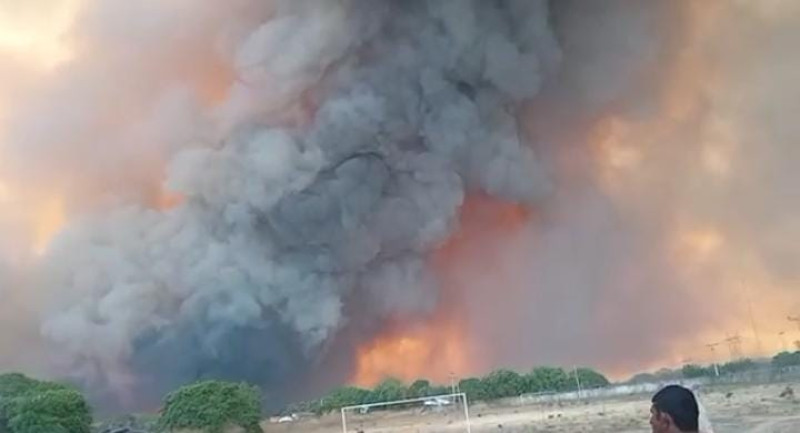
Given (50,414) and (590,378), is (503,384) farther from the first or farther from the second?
(50,414)

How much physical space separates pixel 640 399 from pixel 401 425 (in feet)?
40.6

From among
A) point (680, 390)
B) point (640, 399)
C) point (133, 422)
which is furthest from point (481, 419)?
point (680, 390)

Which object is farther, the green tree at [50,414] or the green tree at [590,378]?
the green tree at [590,378]

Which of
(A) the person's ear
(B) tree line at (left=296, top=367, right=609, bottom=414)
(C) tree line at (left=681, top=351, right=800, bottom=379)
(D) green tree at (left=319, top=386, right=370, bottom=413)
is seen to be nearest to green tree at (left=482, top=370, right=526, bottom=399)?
(B) tree line at (left=296, top=367, right=609, bottom=414)

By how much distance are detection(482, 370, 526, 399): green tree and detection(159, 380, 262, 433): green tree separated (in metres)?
19.5

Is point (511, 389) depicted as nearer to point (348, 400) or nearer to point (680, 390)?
point (348, 400)

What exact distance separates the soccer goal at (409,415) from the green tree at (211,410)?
457 centimetres

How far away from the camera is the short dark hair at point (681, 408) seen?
3523 mm

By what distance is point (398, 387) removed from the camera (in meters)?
55.1

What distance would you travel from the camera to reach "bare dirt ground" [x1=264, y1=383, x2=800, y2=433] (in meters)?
25.6

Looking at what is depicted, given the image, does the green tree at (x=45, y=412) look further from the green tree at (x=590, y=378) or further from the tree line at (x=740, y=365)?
the tree line at (x=740, y=365)

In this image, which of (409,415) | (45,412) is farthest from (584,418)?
(45,412)

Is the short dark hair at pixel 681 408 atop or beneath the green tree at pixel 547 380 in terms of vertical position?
beneath

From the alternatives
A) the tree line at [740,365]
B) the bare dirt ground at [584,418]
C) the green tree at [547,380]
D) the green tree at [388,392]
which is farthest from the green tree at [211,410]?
the tree line at [740,365]
